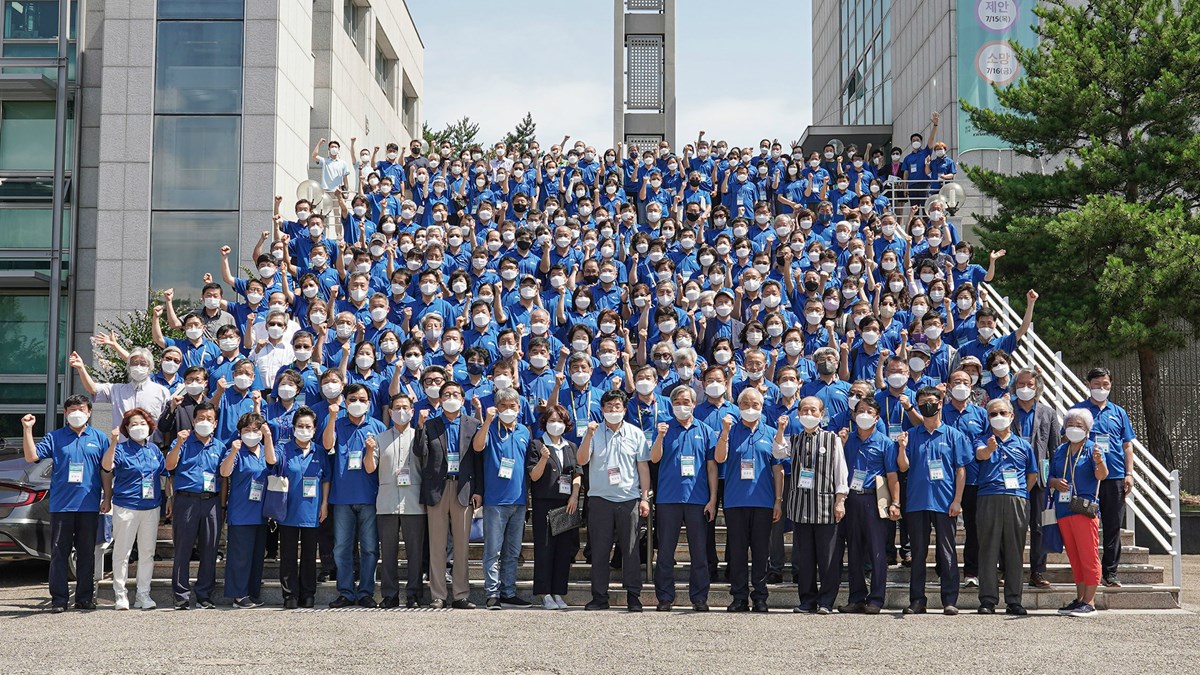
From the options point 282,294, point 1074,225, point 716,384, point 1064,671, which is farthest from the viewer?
point 1074,225

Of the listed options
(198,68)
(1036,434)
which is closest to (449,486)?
(1036,434)

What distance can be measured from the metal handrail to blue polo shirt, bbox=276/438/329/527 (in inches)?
285

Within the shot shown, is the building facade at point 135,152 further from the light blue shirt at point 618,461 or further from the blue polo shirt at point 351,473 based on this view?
the light blue shirt at point 618,461

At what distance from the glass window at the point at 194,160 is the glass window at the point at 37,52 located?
11.3 ft

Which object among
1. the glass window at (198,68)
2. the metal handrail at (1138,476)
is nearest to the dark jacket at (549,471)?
the metal handrail at (1138,476)

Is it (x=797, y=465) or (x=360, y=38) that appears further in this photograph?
(x=360, y=38)

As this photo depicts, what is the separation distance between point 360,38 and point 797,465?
87.4 feet

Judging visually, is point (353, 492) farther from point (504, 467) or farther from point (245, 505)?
point (504, 467)

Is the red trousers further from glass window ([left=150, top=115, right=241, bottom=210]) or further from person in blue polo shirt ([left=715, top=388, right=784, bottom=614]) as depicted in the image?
glass window ([left=150, top=115, right=241, bottom=210])

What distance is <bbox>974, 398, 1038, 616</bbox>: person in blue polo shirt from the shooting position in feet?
33.2

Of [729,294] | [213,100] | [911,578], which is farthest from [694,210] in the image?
[213,100]

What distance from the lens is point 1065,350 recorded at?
59.7 feet

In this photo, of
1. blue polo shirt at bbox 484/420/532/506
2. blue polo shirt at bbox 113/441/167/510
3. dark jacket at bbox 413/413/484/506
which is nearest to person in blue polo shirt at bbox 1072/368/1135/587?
blue polo shirt at bbox 484/420/532/506

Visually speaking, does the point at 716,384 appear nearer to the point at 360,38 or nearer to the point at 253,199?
the point at 253,199
